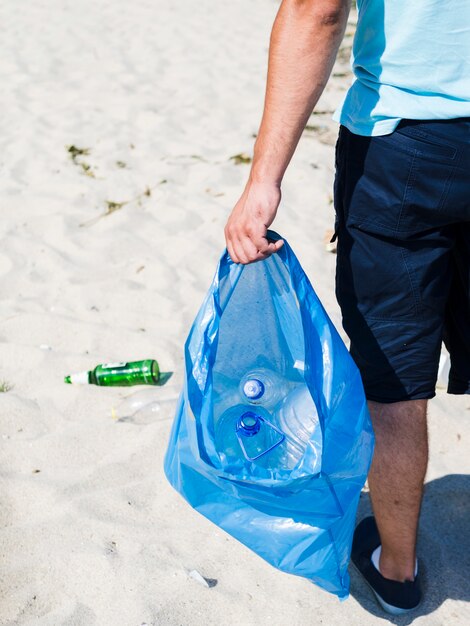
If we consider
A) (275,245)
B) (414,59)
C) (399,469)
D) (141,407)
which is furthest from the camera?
(141,407)

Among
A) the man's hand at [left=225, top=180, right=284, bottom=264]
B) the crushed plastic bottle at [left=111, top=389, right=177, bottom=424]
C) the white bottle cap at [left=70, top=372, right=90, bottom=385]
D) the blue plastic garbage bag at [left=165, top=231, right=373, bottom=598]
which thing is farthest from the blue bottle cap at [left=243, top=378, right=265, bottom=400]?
the white bottle cap at [left=70, top=372, right=90, bottom=385]

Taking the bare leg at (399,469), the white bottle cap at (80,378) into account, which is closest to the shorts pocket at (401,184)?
the bare leg at (399,469)

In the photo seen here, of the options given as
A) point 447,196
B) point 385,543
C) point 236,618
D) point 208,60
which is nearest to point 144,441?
point 236,618

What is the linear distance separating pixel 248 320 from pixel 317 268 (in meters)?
1.57

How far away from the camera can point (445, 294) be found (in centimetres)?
163

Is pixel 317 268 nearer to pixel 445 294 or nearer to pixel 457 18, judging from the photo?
pixel 445 294

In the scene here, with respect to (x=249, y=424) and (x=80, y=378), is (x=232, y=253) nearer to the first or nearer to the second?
(x=249, y=424)

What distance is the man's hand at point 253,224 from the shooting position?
4.90ft

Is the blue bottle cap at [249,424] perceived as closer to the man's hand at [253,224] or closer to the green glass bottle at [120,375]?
the man's hand at [253,224]

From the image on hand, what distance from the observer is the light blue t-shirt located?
4.57 feet

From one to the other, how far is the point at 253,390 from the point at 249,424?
0.09 meters

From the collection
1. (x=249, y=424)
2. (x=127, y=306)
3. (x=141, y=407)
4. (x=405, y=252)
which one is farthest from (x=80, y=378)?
(x=405, y=252)

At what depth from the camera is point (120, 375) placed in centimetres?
262

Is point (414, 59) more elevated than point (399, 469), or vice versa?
point (414, 59)
